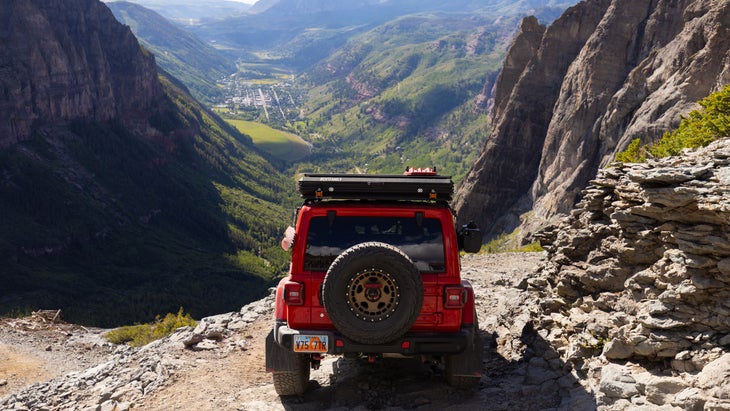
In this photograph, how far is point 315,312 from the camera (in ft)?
30.9

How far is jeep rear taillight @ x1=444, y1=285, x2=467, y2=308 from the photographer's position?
30.4 feet

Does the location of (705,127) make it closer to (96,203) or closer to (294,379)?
(294,379)

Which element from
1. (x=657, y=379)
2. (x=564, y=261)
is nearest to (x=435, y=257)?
(x=657, y=379)

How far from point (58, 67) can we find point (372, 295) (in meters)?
171

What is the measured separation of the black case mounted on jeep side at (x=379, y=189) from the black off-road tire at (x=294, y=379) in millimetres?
2972

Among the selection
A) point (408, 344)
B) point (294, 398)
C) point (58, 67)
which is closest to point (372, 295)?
point (408, 344)

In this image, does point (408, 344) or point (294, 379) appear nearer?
point (408, 344)

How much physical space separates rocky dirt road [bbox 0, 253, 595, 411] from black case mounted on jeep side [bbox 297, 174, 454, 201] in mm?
3638

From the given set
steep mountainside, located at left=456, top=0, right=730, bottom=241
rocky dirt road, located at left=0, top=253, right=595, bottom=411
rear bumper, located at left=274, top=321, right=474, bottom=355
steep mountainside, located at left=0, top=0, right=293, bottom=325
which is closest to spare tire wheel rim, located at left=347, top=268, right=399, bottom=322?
rear bumper, located at left=274, top=321, right=474, bottom=355

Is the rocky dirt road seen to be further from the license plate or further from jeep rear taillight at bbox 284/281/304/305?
jeep rear taillight at bbox 284/281/304/305

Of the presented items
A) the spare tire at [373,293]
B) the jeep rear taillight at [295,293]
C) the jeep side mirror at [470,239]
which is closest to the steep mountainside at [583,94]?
the jeep side mirror at [470,239]

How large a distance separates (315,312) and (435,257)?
221 centimetres

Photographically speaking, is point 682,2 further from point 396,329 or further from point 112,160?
point 112,160

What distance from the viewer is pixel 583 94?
70.6 metres
